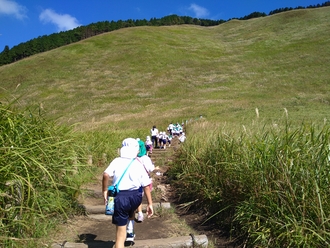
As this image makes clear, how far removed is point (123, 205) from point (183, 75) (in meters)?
36.6

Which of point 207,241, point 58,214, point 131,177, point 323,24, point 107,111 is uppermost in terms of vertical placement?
point 323,24

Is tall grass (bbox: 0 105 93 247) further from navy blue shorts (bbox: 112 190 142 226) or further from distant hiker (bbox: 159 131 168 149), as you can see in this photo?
distant hiker (bbox: 159 131 168 149)

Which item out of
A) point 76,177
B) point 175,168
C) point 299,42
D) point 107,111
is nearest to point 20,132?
point 76,177

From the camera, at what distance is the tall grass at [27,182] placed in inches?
127

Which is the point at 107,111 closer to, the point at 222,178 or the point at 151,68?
the point at 151,68

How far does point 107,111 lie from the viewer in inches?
1142

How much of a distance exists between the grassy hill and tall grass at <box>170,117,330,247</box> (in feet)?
45.9

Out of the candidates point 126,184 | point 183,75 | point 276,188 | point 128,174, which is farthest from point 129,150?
point 183,75

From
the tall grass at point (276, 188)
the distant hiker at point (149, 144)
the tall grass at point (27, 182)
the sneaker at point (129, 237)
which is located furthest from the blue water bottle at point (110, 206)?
the distant hiker at point (149, 144)

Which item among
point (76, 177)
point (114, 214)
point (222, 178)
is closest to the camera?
point (114, 214)

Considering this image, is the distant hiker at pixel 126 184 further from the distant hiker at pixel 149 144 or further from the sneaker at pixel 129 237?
the distant hiker at pixel 149 144

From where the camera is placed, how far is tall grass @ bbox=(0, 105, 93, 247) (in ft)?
10.6

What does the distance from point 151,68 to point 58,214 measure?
38.8 metres

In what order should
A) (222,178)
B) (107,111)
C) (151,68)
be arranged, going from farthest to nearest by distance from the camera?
(151,68) < (107,111) < (222,178)
